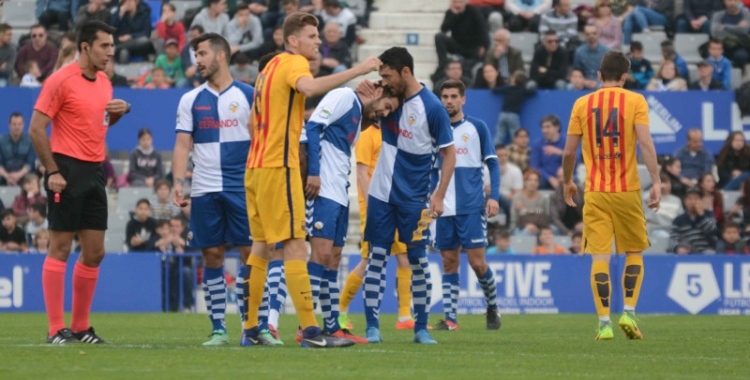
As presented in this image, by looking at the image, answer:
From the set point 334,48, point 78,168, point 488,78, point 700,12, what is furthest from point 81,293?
point 700,12

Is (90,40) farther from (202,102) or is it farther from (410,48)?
(410,48)

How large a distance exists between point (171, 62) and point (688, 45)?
937 cm

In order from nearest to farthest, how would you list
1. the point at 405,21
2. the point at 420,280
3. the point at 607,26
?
1. the point at 420,280
2. the point at 607,26
3. the point at 405,21

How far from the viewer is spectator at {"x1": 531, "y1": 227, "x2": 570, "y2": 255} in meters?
19.0

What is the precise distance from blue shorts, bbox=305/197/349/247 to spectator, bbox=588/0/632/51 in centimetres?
1344

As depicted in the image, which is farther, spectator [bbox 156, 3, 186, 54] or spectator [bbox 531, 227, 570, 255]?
spectator [bbox 156, 3, 186, 54]

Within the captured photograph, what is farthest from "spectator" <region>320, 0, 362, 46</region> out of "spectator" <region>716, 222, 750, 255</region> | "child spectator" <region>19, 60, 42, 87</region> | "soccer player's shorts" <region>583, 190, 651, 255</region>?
"soccer player's shorts" <region>583, 190, 651, 255</region>

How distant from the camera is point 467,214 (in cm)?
1370

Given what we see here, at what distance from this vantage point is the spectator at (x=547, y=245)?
750 inches

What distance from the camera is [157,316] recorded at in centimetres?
1678

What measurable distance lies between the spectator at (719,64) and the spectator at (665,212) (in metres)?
2.69

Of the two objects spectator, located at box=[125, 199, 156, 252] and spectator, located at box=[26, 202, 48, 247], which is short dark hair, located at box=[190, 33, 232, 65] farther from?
spectator, located at box=[26, 202, 48, 247]

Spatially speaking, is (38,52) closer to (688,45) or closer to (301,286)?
(688,45)

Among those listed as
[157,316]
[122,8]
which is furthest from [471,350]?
[122,8]
